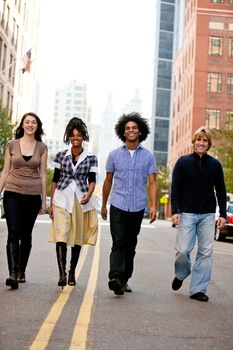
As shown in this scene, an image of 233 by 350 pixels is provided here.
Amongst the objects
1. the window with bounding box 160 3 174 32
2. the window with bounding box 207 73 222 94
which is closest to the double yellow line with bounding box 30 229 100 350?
the window with bounding box 207 73 222 94

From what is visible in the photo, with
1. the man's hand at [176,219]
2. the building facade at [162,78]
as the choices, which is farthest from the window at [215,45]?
the man's hand at [176,219]

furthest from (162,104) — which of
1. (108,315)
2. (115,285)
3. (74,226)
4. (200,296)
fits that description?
(108,315)

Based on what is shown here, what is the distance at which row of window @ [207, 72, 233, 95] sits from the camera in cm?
6644

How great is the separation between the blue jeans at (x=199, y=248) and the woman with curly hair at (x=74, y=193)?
1048 mm

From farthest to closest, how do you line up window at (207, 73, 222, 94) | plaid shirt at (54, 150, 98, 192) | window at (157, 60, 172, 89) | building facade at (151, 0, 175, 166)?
window at (157, 60, 172, 89) < building facade at (151, 0, 175, 166) < window at (207, 73, 222, 94) < plaid shirt at (54, 150, 98, 192)

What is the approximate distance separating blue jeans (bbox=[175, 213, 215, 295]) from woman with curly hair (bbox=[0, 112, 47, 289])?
5.64ft

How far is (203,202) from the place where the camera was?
24.0ft

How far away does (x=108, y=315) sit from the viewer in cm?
577

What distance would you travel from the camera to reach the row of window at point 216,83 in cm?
6644

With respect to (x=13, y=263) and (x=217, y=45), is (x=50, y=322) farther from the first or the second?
(x=217, y=45)

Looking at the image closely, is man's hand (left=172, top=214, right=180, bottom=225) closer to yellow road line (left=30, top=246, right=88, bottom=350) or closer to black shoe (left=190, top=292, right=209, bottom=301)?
black shoe (left=190, top=292, right=209, bottom=301)

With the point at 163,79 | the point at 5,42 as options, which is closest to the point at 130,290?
the point at 5,42

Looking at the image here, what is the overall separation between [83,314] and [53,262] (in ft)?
16.0

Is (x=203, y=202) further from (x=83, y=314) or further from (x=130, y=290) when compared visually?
(x=83, y=314)
